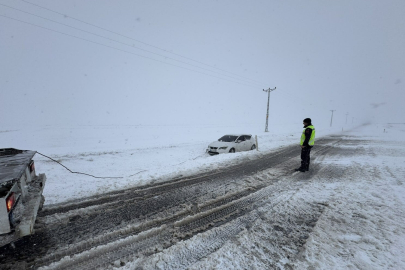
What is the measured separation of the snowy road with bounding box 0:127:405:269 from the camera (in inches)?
97.5

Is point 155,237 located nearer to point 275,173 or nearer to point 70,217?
point 70,217

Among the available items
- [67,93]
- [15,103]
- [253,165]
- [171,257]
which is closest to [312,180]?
[253,165]

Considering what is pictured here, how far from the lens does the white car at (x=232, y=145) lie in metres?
10.7

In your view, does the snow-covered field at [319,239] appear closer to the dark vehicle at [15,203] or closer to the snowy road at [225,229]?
the snowy road at [225,229]

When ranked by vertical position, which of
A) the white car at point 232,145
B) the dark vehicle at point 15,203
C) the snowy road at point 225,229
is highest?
the dark vehicle at point 15,203

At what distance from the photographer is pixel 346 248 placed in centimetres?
269

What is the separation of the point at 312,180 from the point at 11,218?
7.07 m

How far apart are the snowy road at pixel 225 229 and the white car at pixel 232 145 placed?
5222 millimetres

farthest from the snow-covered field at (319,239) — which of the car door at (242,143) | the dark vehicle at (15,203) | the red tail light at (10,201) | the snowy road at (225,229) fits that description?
the car door at (242,143)

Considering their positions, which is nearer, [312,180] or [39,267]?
[39,267]

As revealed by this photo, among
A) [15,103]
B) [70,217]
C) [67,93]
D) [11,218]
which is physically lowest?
[70,217]

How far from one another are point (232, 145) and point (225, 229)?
7.94 meters

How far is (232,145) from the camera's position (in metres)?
10.9

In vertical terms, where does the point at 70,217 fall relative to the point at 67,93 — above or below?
below
